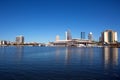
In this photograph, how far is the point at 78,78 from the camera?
2683 cm

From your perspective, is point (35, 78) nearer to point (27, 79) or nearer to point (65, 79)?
point (27, 79)

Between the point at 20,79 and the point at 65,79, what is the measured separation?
6.01 metres

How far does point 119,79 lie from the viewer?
26.2 meters

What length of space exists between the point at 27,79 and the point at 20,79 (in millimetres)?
921

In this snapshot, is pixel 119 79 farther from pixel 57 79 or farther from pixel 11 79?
pixel 11 79

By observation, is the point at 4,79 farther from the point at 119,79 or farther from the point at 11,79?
the point at 119,79

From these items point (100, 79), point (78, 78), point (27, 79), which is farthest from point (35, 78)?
point (100, 79)

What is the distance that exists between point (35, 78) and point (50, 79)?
217 cm

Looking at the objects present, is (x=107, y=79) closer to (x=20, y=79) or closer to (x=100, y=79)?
(x=100, y=79)

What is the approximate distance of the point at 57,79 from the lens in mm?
25938

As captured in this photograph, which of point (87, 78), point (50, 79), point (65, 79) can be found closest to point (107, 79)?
point (87, 78)

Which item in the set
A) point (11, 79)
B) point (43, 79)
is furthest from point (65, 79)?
point (11, 79)

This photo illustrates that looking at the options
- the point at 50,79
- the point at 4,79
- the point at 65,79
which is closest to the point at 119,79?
the point at 65,79

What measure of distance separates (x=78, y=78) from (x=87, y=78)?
1242 mm
